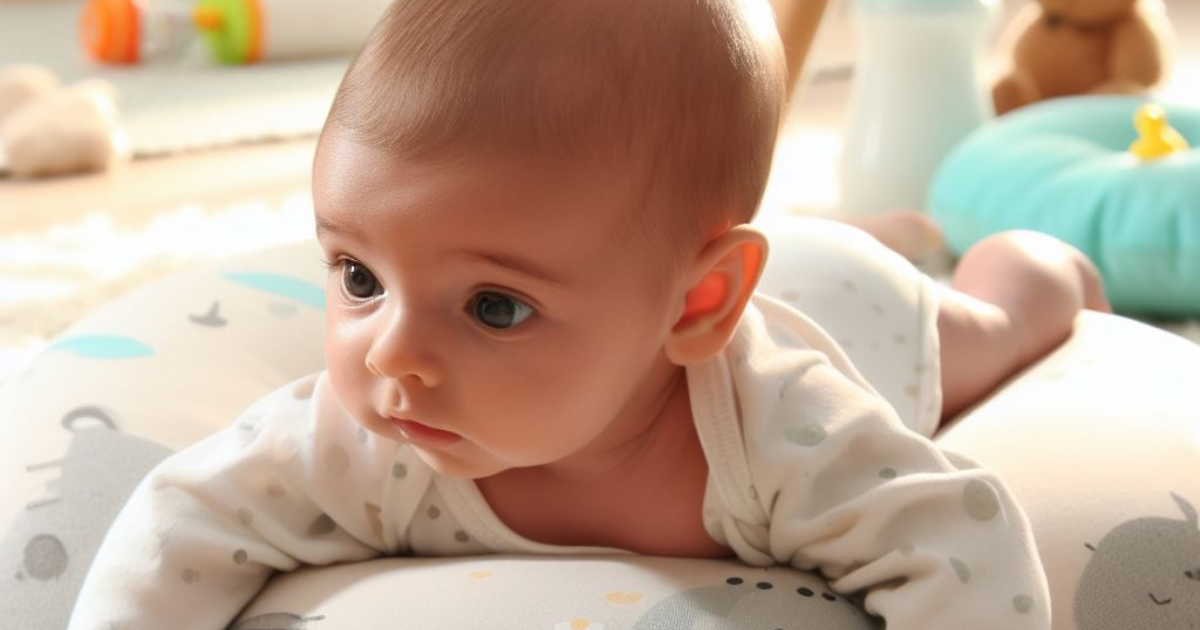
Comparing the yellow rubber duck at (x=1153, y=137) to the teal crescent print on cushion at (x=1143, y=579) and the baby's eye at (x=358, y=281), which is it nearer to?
the teal crescent print on cushion at (x=1143, y=579)

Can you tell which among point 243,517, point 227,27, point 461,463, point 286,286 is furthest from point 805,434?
point 227,27

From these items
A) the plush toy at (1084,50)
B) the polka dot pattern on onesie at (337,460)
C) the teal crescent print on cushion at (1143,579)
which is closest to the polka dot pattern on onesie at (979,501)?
the teal crescent print on cushion at (1143,579)

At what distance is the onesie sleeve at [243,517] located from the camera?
32.0 inches

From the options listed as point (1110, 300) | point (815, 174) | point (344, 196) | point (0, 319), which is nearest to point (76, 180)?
point (0, 319)

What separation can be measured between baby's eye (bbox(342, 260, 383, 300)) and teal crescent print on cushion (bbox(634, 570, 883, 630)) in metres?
0.22

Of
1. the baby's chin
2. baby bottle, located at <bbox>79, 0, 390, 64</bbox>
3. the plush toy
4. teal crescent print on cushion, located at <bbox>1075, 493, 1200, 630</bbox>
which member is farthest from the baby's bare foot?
baby bottle, located at <bbox>79, 0, 390, 64</bbox>

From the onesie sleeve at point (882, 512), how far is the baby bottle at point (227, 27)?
237 cm

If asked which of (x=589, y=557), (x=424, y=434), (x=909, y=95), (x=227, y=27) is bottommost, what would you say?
(x=227, y=27)

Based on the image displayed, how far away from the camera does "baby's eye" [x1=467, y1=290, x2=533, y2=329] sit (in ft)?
2.37

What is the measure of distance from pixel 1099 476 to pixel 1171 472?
48mm

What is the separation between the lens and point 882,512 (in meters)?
0.77

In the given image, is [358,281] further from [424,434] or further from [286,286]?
[286,286]

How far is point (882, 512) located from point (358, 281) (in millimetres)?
293

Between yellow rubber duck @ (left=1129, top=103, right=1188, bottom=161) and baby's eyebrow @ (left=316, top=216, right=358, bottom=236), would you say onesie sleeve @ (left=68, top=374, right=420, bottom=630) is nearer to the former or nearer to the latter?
baby's eyebrow @ (left=316, top=216, right=358, bottom=236)
